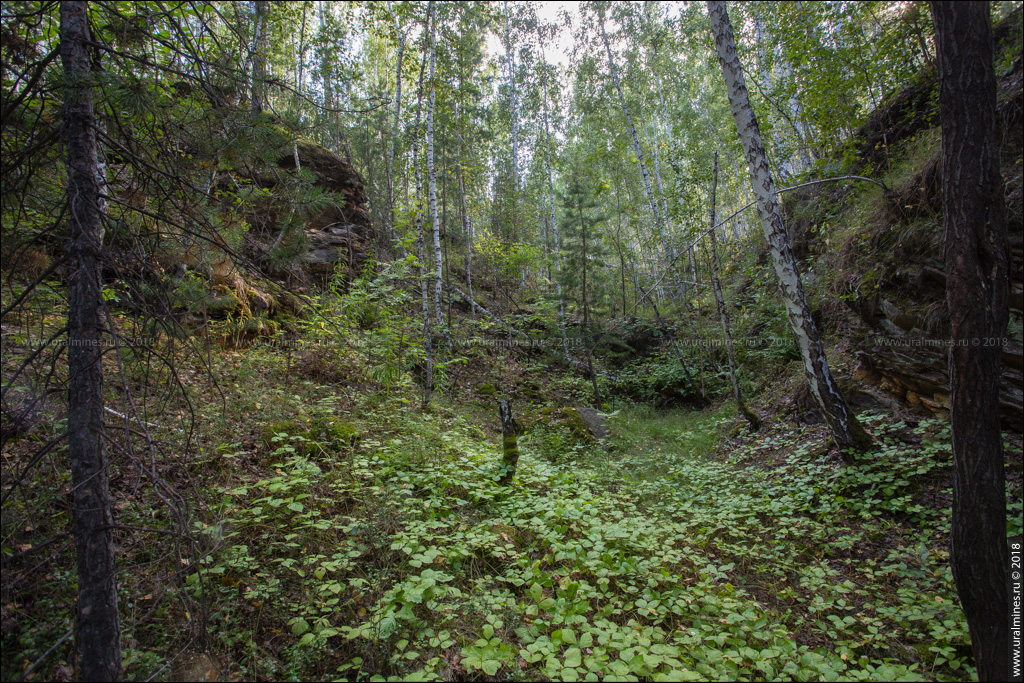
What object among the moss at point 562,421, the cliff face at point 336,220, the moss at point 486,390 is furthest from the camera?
the cliff face at point 336,220

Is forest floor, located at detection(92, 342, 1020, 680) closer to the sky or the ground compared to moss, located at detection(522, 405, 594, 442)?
closer to the ground

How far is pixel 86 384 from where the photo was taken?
78.9 inches

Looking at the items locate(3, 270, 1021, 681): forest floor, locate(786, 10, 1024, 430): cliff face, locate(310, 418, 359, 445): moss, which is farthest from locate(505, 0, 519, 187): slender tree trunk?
locate(310, 418, 359, 445): moss

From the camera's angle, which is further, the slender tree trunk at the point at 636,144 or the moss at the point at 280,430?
the slender tree trunk at the point at 636,144

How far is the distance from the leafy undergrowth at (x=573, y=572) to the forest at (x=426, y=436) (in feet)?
0.10

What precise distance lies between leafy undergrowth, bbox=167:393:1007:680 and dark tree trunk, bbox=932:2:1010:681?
2.14 ft

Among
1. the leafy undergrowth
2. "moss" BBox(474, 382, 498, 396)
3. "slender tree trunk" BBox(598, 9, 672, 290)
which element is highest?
"slender tree trunk" BBox(598, 9, 672, 290)

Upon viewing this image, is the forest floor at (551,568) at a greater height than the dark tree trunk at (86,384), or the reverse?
the dark tree trunk at (86,384)

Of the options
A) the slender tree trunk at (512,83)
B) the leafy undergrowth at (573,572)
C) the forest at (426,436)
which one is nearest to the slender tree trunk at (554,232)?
the slender tree trunk at (512,83)

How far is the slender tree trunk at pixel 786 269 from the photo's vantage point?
17.7 ft

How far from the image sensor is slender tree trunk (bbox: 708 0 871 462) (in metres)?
5.39

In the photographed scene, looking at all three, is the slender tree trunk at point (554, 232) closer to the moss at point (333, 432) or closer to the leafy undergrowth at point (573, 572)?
the leafy undergrowth at point (573, 572)

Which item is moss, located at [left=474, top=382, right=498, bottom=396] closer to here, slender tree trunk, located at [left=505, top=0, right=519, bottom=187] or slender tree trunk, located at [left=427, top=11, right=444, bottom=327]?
slender tree trunk, located at [left=427, top=11, right=444, bottom=327]

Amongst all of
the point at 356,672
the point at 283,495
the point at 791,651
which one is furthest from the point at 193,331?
the point at 791,651
